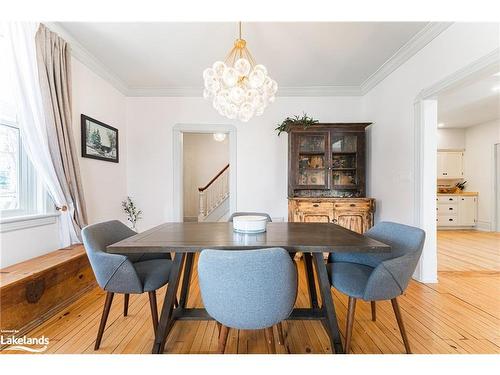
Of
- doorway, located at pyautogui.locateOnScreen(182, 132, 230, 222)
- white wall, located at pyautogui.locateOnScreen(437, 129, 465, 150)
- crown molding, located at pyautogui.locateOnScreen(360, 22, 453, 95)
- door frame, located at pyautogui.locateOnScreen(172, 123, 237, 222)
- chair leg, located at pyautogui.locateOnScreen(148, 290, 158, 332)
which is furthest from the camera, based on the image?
doorway, located at pyautogui.locateOnScreen(182, 132, 230, 222)

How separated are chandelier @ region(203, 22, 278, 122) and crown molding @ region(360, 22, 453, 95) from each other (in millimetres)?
1734

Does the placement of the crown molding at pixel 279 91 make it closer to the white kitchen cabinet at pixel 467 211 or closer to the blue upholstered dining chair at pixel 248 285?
the blue upholstered dining chair at pixel 248 285

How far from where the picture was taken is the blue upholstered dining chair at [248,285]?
1.09m

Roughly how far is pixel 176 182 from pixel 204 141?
127 inches

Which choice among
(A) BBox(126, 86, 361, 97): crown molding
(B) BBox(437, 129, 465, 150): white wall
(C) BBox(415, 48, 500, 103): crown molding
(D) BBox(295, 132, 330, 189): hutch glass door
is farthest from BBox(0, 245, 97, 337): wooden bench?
(B) BBox(437, 129, 465, 150): white wall

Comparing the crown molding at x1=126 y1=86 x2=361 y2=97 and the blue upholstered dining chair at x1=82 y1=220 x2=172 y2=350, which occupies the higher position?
the crown molding at x1=126 y1=86 x2=361 y2=97

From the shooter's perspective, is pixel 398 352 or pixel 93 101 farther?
pixel 93 101

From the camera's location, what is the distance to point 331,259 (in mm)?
2049

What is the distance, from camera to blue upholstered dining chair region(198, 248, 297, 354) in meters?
1.09

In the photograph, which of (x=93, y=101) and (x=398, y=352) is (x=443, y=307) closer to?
(x=398, y=352)

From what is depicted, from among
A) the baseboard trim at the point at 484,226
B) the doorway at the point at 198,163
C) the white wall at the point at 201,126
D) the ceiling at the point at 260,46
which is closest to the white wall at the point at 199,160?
the doorway at the point at 198,163

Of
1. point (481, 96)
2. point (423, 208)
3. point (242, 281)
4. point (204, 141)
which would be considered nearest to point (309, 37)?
point (423, 208)

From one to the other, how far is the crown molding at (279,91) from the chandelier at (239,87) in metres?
1.97

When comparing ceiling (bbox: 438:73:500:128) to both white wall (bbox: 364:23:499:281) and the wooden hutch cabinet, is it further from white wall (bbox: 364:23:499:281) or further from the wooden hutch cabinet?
the wooden hutch cabinet
